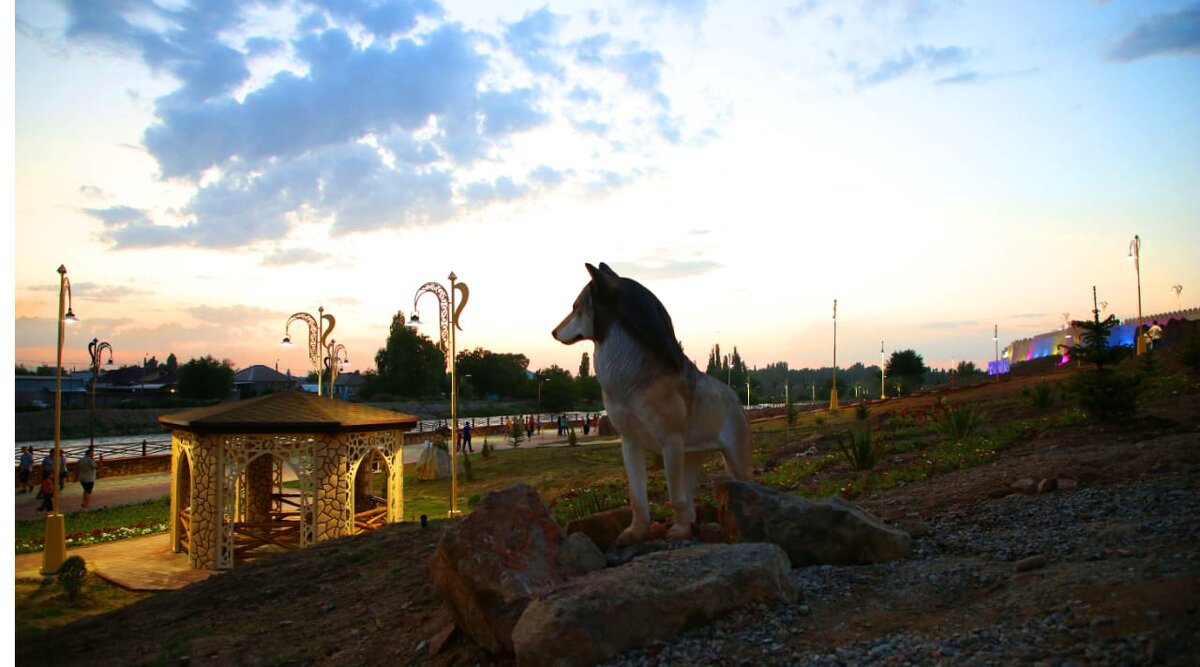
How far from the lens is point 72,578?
10.3 meters

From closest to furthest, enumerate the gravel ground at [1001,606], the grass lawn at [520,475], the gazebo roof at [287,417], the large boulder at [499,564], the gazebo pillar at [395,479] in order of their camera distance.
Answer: the gravel ground at [1001,606]
the large boulder at [499,564]
the gazebo roof at [287,417]
the gazebo pillar at [395,479]
the grass lawn at [520,475]

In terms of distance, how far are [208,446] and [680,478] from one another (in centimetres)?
1006

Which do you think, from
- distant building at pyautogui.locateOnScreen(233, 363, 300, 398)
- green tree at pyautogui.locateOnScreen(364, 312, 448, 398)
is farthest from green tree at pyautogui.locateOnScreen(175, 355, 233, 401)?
green tree at pyautogui.locateOnScreen(364, 312, 448, 398)

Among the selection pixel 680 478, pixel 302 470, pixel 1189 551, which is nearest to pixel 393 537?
pixel 302 470

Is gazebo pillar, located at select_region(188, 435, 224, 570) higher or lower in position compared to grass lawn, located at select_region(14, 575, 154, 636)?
higher

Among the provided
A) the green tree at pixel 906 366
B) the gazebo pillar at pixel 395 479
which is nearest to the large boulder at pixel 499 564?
the gazebo pillar at pixel 395 479

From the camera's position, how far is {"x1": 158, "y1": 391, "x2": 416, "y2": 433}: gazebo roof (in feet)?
39.2

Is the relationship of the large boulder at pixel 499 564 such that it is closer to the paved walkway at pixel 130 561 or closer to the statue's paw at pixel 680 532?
the statue's paw at pixel 680 532

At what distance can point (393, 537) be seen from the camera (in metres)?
9.08

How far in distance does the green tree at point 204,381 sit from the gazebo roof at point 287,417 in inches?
1830

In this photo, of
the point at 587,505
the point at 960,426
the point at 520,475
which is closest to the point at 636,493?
the point at 587,505

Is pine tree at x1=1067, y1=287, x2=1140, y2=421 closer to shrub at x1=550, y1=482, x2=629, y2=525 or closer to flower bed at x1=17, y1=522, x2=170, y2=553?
shrub at x1=550, y1=482, x2=629, y2=525

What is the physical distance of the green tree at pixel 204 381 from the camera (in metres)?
54.8

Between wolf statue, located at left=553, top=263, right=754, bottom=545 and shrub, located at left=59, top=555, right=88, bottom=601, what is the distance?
931 centimetres
